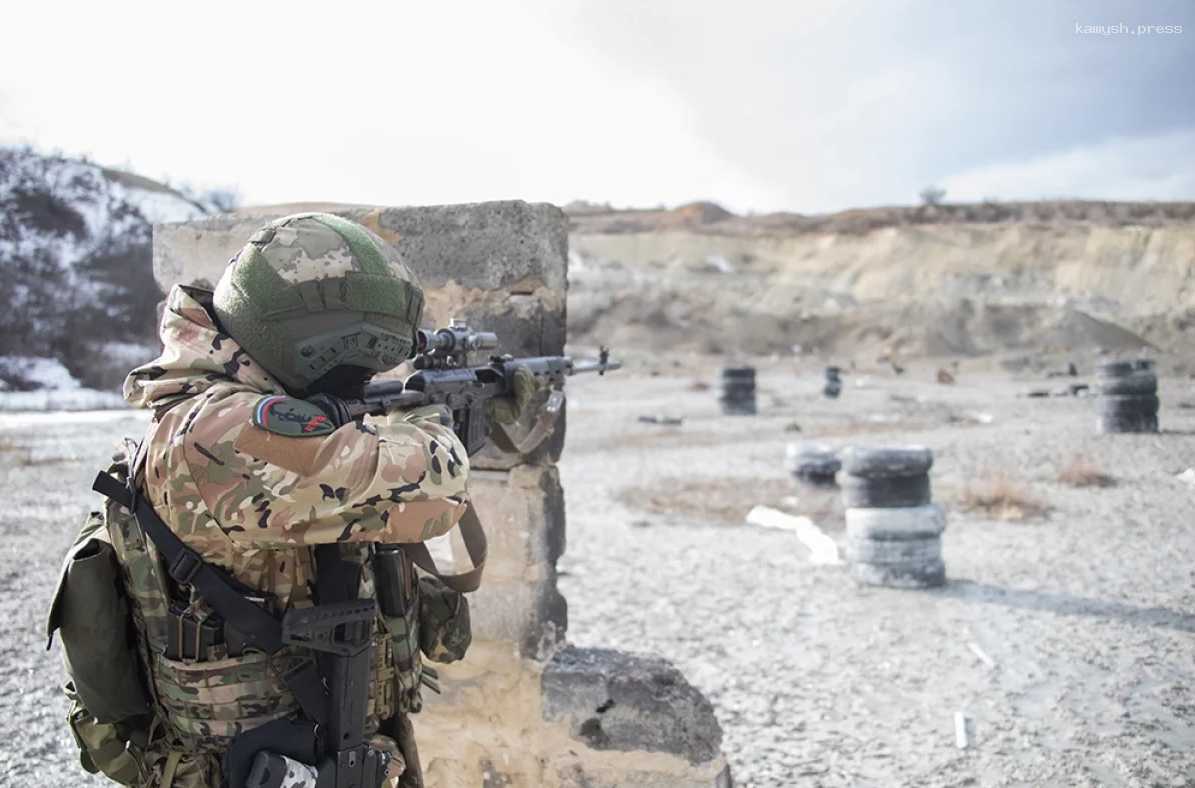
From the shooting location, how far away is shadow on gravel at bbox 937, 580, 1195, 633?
5.34 metres

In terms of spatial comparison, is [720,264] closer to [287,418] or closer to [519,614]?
[519,614]

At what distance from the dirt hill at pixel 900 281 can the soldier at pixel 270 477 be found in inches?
1164

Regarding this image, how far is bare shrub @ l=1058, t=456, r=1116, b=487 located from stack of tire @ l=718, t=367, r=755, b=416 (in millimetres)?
6940

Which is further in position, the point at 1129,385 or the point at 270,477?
the point at 1129,385

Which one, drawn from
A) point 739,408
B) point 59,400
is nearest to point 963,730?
point 739,408

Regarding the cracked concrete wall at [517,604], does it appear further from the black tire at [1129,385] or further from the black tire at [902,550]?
the black tire at [1129,385]

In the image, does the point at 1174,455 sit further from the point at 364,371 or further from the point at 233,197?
the point at 233,197

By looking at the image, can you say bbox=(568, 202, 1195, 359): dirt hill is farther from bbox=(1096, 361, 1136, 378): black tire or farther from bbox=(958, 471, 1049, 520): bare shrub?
bbox=(958, 471, 1049, 520): bare shrub

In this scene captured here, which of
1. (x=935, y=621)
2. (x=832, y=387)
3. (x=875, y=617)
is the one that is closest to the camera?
(x=935, y=621)

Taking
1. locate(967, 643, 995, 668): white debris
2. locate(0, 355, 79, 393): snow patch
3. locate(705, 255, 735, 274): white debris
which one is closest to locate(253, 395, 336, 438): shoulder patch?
locate(967, 643, 995, 668): white debris

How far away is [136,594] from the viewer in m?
1.64

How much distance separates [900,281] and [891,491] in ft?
120

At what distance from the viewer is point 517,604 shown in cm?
284

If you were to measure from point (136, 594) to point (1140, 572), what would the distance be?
21.3 ft
